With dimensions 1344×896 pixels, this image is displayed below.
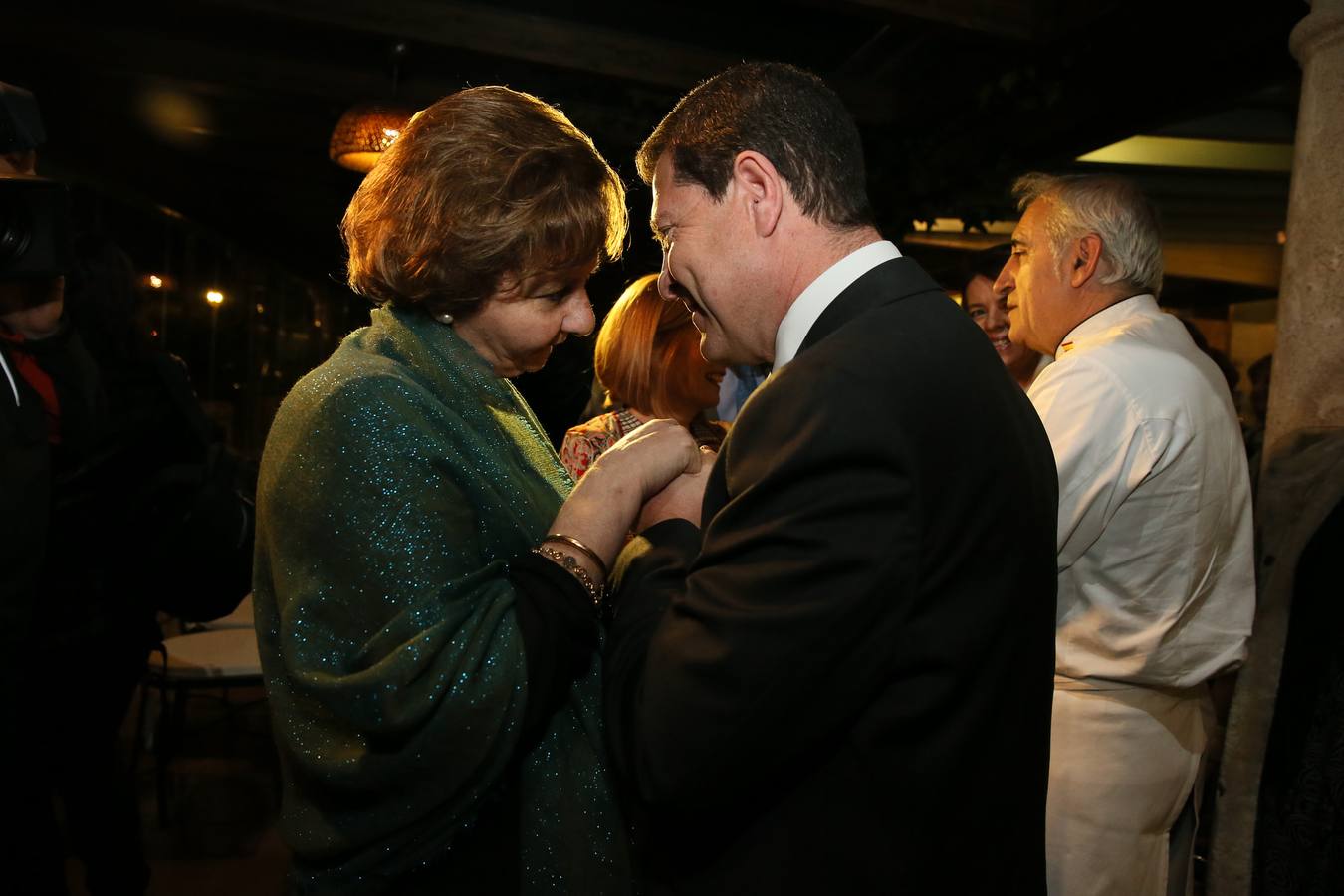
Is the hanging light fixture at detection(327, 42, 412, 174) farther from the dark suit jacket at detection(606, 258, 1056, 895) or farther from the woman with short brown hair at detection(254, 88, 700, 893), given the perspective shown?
the dark suit jacket at detection(606, 258, 1056, 895)

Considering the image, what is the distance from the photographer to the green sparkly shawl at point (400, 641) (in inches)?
40.5

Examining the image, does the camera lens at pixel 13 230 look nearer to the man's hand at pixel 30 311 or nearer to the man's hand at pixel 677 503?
the man's hand at pixel 30 311

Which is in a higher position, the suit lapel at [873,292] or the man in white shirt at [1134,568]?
the suit lapel at [873,292]

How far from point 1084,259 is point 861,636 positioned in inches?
64.2

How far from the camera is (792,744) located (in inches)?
35.4

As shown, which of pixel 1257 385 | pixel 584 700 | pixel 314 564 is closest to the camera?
pixel 314 564

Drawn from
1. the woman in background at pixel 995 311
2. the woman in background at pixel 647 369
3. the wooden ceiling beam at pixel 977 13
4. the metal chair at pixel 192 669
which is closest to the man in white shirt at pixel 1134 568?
the woman in background at pixel 647 369

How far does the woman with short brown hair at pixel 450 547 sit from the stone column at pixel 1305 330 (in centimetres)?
138

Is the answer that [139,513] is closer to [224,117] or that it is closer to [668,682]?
[668,682]

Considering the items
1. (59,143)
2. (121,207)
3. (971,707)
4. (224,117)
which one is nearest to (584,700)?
(971,707)

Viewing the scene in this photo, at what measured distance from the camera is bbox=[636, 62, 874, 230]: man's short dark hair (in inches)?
42.6

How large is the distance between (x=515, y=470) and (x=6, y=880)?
5.44ft

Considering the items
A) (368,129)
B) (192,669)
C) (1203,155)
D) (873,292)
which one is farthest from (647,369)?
(1203,155)

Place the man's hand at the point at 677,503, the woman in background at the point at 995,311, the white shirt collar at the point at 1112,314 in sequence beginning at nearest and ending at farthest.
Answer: the man's hand at the point at 677,503 < the white shirt collar at the point at 1112,314 < the woman in background at the point at 995,311
